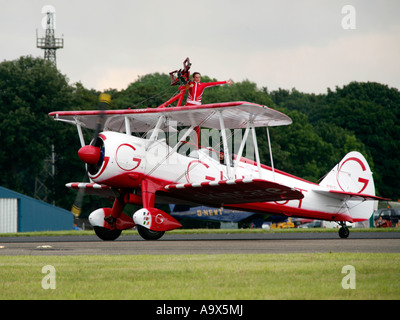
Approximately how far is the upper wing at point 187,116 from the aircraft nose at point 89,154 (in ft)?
5.51

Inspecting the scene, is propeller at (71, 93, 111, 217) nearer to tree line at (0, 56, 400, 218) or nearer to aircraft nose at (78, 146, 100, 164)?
aircraft nose at (78, 146, 100, 164)

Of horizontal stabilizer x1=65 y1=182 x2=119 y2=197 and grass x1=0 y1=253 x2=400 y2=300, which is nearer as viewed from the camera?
grass x1=0 y1=253 x2=400 y2=300

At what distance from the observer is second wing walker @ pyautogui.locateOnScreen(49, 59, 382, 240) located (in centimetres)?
1847

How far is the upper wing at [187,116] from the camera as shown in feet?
62.1

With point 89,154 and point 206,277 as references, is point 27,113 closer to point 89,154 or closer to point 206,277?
point 89,154

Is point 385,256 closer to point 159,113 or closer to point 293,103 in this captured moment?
point 159,113

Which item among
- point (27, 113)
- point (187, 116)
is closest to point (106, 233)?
point (187, 116)

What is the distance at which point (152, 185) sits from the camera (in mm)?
19297

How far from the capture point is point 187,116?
773 inches

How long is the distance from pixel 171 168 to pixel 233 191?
6.47ft

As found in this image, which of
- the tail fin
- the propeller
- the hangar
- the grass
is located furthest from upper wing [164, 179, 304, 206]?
the hangar

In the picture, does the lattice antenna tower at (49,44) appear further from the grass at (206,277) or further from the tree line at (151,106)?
the grass at (206,277)

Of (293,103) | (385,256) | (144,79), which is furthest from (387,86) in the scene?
(385,256)

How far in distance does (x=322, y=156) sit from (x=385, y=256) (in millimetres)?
63254
